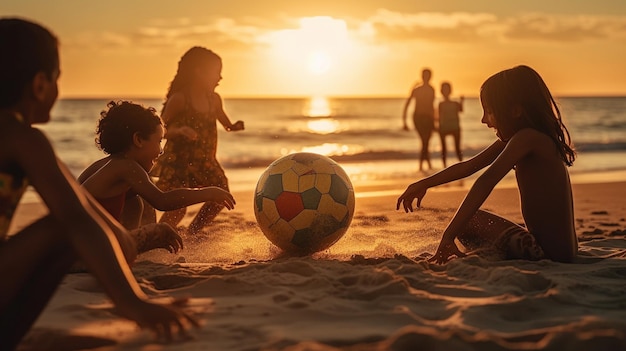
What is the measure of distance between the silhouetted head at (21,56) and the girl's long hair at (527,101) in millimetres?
3115

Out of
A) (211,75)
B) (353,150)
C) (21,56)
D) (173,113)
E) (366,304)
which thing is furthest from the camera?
(353,150)

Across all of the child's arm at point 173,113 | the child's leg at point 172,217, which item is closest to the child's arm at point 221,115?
the child's arm at point 173,113

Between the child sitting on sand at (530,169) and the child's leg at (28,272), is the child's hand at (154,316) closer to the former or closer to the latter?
the child's leg at (28,272)

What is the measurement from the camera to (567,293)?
3850 mm

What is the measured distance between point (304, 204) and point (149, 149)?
1125 mm

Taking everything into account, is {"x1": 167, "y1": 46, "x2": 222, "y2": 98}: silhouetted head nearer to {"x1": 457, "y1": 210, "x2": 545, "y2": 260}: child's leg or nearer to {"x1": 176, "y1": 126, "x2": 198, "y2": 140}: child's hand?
{"x1": 176, "y1": 126, "x2": 198, "y2": 140}: child's hand

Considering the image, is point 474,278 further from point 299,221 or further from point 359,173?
point 359,173

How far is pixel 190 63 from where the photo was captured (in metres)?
7.10

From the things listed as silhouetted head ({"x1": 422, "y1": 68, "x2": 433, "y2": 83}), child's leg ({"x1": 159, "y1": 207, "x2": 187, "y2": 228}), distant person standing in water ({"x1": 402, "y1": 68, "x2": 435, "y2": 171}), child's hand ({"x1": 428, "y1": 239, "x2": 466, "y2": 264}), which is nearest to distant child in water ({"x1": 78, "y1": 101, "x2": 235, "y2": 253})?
child's hand ({"x1": 428, "y1": 239, "x2": 466, "y2": 264})

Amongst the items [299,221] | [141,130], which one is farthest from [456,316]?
[141,130]

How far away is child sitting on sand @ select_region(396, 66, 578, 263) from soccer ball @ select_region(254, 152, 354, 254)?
0.58m

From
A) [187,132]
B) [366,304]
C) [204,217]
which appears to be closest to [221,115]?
[187,132]

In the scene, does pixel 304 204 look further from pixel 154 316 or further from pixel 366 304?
pixel 154 316

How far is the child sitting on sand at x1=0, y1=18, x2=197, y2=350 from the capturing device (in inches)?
98.5
